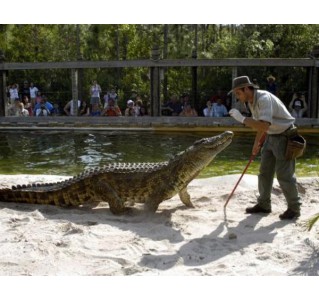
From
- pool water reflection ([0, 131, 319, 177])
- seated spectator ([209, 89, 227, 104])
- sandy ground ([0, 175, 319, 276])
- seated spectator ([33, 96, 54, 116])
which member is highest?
seated spectator ([209, 89, 227, 104])

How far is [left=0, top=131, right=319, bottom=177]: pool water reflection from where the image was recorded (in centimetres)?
934

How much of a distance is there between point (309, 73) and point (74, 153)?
9079 millimetres

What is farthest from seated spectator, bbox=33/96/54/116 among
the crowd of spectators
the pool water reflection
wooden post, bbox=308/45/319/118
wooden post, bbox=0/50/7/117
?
wooden post, bbox=308/45/319/118

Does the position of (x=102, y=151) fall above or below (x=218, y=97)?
below

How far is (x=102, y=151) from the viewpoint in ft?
37.8

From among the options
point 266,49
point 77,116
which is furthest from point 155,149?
point 266,49

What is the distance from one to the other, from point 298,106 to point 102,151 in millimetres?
7327

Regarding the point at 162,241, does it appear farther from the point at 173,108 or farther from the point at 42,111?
the point at 42,111

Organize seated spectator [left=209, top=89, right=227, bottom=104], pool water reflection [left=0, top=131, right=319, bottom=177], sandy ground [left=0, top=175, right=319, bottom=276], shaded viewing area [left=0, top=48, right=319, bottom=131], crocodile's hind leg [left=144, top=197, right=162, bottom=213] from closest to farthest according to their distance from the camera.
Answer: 1. sandy ground [left=0, top=175, right=319, bottom=276]
2. crocodile's hind leg [left=144, top=197, right=162, bottom=213]
3. pool water reflection [left=0, top=131, right=319, bottom=177]
4. shaded viewing area [left=0, top=48, right=319, bottom=131]
5. seated spectator [left=209, top=89, right=227, bottom=104]

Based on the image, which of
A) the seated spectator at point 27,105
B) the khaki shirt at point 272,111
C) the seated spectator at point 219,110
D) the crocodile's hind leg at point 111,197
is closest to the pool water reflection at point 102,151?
the seated spectator at point 219,110

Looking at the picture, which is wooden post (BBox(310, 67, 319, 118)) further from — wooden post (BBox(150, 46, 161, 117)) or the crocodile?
the crocodile

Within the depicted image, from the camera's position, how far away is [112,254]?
164 inches

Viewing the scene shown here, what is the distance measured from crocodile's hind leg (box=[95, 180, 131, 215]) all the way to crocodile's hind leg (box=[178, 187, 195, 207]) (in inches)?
26.2

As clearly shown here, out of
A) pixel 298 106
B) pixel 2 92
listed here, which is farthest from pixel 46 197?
pixel 2 92
